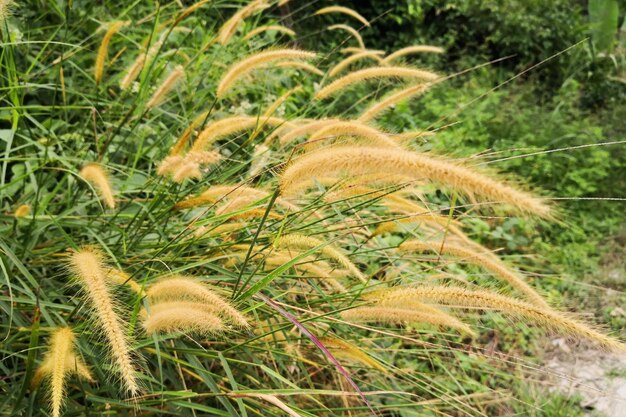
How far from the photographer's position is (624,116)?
5828 millimetres

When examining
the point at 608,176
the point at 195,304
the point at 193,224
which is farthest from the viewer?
the point at 608,176

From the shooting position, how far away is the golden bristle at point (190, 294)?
151 cm

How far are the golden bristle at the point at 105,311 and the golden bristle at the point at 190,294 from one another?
0.14 meters

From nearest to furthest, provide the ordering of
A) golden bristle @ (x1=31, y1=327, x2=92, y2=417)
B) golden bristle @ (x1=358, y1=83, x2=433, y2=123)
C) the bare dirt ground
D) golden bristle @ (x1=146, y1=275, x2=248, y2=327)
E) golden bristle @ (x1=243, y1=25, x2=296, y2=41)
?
golden bristle @ (x1=31, y1=327, x2=92, y2=417), golden bristle @ (x1=146, y1=275, x2=248, y2=327), golden bristle @ (x1=358, y1=83, x2=433, y2=123), the bare dirt ground, golden bristle @ (x1=243, y1=25, x2=296, y2=41)

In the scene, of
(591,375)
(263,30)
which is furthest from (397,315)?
(263,30)

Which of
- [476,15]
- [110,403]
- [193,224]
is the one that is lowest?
[476,15]

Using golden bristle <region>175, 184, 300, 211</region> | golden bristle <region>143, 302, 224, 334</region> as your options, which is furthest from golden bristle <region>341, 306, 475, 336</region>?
golden bristle <region>143, 302, 224, 334</region>

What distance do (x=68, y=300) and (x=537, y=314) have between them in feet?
4.42

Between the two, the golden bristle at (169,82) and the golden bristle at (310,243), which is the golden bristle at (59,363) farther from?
the golden bristle at (169,82)

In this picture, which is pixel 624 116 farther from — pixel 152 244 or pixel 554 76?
pixel 152 244

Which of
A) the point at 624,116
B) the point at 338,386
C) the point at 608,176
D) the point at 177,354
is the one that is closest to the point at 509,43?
the point at 624,116

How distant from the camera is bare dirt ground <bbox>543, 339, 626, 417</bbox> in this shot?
113 inches

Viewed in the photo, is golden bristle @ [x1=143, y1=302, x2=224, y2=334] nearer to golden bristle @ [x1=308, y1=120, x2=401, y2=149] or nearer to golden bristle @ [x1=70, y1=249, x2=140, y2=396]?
golden bristle @ [x1=70, y1=249, x2=140, y2=396]

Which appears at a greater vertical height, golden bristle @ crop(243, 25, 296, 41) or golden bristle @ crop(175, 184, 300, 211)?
golden bristle @ crop(243, 25, 296, 41)
